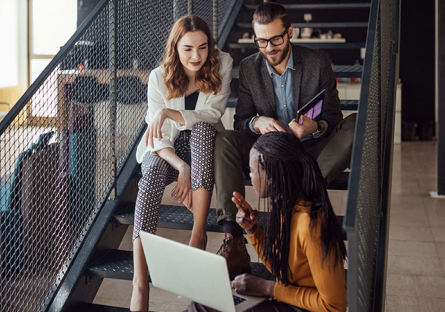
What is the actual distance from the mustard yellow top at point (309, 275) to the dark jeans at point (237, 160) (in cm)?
65

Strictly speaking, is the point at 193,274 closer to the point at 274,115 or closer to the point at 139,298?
the point at 139,298

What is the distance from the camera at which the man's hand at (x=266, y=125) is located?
2.54 m

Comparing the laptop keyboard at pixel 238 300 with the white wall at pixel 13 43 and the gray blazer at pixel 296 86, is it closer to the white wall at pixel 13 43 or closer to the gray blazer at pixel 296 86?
the gray blazer at pixel 296 86

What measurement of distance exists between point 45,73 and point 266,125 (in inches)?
36.8

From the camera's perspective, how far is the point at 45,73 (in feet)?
7.78

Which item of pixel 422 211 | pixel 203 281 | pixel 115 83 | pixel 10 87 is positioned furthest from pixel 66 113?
pixel 10 87

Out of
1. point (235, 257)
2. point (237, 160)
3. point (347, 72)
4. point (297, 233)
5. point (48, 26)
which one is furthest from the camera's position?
point (48, 26)

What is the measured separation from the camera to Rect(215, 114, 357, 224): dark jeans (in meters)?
2.45

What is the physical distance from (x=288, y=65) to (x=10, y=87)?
8.77 m

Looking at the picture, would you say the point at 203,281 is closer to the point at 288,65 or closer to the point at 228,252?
the point at 228,252

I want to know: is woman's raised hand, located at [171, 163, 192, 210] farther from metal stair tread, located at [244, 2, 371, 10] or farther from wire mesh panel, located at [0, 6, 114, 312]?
metal stair tread, located at [244, 2, 371, 10]

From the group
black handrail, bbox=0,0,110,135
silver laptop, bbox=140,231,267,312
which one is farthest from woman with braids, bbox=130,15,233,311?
silver laptop, bbox=140,231,267,312

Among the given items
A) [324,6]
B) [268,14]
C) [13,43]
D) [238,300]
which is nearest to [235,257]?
[238,300]

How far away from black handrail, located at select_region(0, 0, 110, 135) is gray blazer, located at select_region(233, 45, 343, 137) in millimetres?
731
